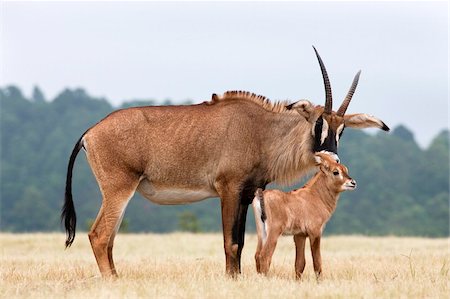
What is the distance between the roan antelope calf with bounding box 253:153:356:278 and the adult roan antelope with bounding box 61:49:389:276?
0.43 metres

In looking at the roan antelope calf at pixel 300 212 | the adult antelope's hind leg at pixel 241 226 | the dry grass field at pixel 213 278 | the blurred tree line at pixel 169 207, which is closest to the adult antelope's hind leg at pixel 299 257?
the roan antelope calf at pixel 300 212

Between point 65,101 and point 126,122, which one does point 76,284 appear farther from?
point 65,101

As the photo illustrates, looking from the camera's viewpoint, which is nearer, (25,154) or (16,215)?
(16,215)

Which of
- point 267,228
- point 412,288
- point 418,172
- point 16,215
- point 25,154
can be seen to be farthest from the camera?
point 25,154

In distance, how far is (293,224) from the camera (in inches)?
457

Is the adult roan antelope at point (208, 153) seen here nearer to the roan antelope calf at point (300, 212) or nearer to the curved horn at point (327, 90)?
the curved horn at point (327, 90)

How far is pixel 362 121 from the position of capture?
42.0 feet

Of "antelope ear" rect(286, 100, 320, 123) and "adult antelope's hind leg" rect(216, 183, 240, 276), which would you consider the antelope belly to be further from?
"antelope ear" rect(286, 100, 320, 123)

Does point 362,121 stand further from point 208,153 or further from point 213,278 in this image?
point 213,278

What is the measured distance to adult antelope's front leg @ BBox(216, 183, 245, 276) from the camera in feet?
39.3

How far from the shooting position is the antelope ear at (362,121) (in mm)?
12750

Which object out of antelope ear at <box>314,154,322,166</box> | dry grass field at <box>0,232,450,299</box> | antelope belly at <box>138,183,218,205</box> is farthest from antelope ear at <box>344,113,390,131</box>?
antelope belly at <box>138,183,218,205</box>

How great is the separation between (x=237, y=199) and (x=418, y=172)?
7223 centimetres

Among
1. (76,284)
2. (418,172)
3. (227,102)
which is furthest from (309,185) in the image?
(418,172)
